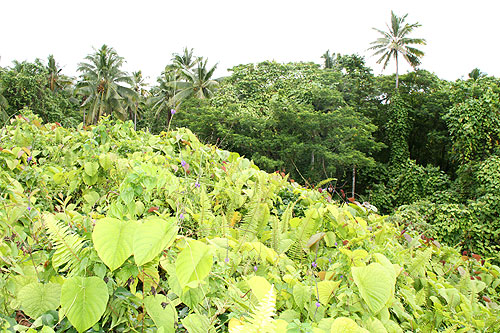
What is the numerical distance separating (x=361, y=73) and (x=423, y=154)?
530 cm

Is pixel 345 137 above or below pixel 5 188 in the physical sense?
above

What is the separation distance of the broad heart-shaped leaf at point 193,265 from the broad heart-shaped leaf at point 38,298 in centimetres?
31

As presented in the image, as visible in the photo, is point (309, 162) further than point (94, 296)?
Yes

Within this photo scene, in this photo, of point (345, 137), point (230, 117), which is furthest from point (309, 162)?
point (230, 117)

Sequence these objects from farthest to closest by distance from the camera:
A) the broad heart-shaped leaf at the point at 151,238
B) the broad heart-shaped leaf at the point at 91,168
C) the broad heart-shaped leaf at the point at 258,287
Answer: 1. the broad heart-shaped leaf at the point at 91,168
2. the broad heart-shaped leaf at the point at 258,287
3. the broad heart-shaped leaf at the point at 151,238

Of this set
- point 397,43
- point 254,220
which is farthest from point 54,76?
point 254,220

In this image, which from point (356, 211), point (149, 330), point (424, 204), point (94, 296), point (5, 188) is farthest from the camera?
point (424, 204)

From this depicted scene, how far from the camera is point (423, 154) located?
61.0 feet

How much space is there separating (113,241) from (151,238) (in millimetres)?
77

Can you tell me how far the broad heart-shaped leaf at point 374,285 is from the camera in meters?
0.95

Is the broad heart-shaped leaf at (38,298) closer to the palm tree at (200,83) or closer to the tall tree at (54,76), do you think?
the palm tree at (200,83)

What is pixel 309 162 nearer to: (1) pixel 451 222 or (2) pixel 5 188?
(1) pixel 451 222

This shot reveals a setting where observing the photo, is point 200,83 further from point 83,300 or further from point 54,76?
point 83,300

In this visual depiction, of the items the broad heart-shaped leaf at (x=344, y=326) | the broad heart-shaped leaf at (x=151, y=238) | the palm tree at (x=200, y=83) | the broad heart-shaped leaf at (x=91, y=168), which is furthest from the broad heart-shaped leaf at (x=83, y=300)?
the palm tree at (x=200, y=83)
